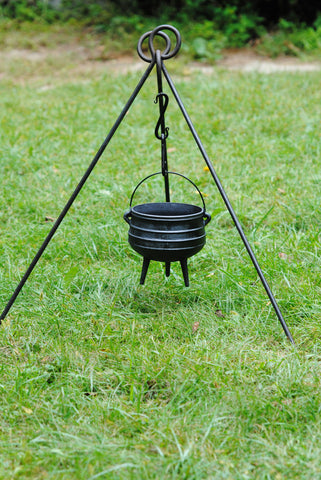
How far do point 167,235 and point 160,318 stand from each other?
1.64 ft

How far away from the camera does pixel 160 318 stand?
279cm

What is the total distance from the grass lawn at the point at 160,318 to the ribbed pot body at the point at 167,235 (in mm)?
393

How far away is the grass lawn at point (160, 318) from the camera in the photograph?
76.7 inches

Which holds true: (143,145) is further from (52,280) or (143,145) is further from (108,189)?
(52,280)

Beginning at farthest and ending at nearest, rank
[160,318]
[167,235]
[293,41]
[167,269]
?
[293,41] → [167,269] → [160,318] → [167,235]

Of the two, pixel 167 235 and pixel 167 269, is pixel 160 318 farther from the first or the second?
pixel 167 235

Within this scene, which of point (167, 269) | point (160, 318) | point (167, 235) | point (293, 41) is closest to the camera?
point (167, 235)

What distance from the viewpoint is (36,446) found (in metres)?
1.97

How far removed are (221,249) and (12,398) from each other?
5.78ft

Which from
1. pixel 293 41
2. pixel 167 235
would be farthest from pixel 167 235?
pixel 293 41

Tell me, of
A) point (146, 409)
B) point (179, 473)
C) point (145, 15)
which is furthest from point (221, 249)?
point (145, 15)

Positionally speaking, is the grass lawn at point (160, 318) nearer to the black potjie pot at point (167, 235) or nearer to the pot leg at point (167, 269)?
the pot leg at point (167, 269)

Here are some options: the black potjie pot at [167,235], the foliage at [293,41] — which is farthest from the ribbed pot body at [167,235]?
the foliage at [293,41]

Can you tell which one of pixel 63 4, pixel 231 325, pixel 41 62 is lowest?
pixel 231 325
